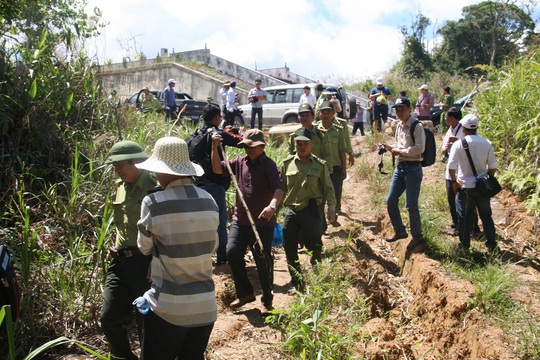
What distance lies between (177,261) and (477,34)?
33.2 meters

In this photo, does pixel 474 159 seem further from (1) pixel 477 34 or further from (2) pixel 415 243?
(1) pixel 477 34

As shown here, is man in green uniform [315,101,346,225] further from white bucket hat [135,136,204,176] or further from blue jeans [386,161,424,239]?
white bucket hat [135,136,204,176]

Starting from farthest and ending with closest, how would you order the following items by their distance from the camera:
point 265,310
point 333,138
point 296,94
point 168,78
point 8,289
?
point 168,78, point 296,94, point 333,138, point 265,310, point 8,289

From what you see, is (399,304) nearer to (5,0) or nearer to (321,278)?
(321,278)

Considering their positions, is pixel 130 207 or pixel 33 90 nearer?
pixel 130 207

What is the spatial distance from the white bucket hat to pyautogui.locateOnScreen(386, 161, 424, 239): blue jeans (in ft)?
11.8

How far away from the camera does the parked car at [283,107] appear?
15.7m

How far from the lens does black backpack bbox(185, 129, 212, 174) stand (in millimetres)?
5496

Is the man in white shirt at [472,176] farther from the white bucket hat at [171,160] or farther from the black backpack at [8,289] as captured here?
the black backpack at [8,289]

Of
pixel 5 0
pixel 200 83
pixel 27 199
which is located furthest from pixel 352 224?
pixel 200 83

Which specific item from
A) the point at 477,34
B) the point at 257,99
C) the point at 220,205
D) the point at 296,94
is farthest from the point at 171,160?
the point at 477,34

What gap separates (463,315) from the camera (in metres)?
4.46

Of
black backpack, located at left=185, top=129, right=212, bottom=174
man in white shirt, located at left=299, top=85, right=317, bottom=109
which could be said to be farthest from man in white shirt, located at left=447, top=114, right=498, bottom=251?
man in white shirt, located at left=299, top=85, right=317, bottom=109

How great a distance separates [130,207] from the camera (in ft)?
11.7
